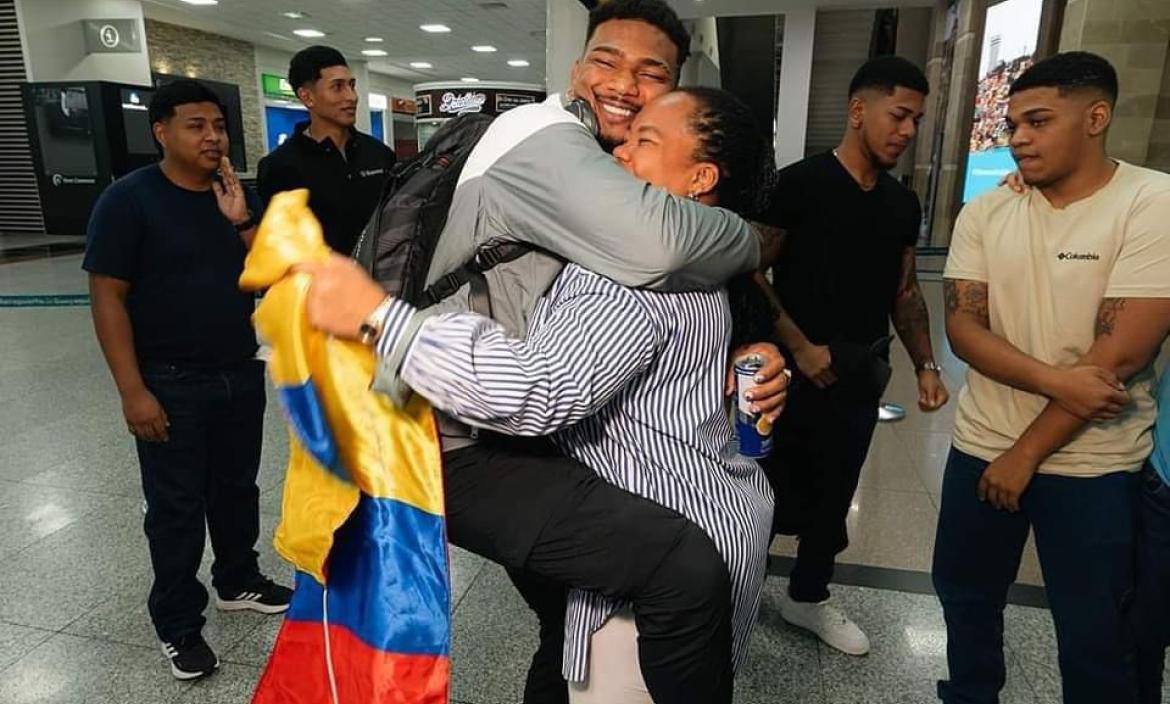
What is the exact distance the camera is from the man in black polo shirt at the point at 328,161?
2.80 metres

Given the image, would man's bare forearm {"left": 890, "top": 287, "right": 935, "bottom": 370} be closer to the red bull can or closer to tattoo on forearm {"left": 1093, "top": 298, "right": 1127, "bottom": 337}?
tattoo on forearm {"left": 1093, "top": 298, "right": 1127, "bottom": 337}

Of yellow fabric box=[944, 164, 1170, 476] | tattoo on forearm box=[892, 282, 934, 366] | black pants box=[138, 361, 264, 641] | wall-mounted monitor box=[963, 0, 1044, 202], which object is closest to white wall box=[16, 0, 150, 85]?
black pants box=[138, 361, 264, 641]

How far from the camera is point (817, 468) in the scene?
2.11 metres

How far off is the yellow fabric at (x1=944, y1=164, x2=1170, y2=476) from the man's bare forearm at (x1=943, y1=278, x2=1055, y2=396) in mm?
24

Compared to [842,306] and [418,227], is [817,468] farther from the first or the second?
[418,227]

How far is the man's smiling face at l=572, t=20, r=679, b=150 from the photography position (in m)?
1.24

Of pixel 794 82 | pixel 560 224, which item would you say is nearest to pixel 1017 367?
pixel 560 224

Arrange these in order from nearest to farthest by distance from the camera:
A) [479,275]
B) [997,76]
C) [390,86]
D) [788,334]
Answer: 1. [479,275]
2. [788,334]
3. [997,76]
4. [390,86]

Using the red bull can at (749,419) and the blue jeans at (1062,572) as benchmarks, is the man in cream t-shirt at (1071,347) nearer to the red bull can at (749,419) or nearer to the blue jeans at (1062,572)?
the blue jeans at (1062,572)

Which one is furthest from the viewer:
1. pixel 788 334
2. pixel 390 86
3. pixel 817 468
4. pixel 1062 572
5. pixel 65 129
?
pixel 390 86

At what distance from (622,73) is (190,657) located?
1868 mm

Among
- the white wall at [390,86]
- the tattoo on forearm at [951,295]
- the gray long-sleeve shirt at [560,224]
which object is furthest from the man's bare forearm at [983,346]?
the white wall at [390,86]

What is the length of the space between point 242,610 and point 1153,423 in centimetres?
244

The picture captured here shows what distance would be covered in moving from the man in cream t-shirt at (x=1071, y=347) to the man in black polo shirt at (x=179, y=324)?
186cm
